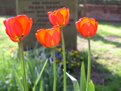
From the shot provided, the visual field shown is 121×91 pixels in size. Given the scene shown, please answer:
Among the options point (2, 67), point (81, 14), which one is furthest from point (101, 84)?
point (81, 14)

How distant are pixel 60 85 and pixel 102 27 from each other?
280 inches

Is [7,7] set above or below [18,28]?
below

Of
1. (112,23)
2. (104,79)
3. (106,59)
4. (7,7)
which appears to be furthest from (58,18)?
(7,7)

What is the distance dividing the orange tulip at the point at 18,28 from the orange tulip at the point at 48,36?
7cm

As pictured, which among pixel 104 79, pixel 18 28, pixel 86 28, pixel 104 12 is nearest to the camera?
pixel 18 28

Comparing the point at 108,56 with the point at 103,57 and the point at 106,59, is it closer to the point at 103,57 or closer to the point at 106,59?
the point at 103,57

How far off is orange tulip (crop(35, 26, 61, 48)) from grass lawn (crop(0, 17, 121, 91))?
2.34 metres

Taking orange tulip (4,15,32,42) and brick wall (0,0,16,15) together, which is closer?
orange tulip (4,15,32,42)

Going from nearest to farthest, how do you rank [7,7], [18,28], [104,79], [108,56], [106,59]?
[18,28], [104,79], [106,59], [108,56], [7,7]

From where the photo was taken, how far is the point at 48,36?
6.05ft

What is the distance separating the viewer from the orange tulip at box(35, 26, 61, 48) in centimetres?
183

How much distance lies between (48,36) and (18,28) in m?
0.16

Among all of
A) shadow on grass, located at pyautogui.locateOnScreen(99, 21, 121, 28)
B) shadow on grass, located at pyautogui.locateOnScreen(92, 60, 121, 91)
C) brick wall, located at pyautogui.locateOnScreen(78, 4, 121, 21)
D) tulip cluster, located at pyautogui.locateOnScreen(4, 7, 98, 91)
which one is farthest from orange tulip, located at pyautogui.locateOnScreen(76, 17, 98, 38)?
brick wall, located at pyautogui.locateOnScreen(78, 4, 121, 21)

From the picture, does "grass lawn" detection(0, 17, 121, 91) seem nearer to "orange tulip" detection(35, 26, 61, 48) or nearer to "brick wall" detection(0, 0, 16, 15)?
"orange tulip" detection(35, 26, 61, 48)
